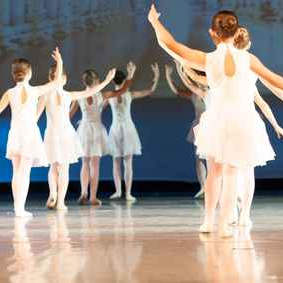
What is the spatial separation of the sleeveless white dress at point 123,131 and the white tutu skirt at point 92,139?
474mm

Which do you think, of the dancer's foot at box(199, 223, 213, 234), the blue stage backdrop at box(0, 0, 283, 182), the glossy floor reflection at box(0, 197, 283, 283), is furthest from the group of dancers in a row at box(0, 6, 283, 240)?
the blue stage backdrop at box(0, 0, 283, 182)

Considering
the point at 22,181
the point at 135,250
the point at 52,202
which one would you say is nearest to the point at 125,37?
the point at 52,202

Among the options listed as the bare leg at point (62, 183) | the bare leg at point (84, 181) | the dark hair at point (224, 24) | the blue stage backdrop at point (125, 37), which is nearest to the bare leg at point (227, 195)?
the dark hair at point (224, 24)

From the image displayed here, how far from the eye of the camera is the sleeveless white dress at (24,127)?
24.0 ft

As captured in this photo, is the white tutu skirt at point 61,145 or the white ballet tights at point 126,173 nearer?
the white tutu skirt at point 61,145

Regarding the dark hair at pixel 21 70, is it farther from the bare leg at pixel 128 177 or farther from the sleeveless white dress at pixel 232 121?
the bare leg at pixel 128 177

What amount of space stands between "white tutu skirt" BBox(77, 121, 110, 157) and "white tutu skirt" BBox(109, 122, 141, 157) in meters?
0.45

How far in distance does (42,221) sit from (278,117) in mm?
4921

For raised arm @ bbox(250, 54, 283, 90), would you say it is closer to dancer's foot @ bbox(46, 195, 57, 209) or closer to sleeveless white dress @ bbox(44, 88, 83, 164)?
sleeveless white dress @ bbox(44, 88, 83, 164)

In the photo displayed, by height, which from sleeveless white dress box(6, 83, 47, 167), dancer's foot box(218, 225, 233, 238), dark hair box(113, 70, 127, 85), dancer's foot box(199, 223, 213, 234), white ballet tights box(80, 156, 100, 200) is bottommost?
white ballet tights box(80, 156, 100, 200)

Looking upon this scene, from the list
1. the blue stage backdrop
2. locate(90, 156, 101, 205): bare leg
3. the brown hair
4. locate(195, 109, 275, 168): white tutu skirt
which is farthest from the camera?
the blue stage backdrop

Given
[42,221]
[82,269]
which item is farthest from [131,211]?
[82,269]

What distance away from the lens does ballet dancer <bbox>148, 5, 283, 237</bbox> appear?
189 inches

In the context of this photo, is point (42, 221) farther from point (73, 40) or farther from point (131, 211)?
point (73, 40)
